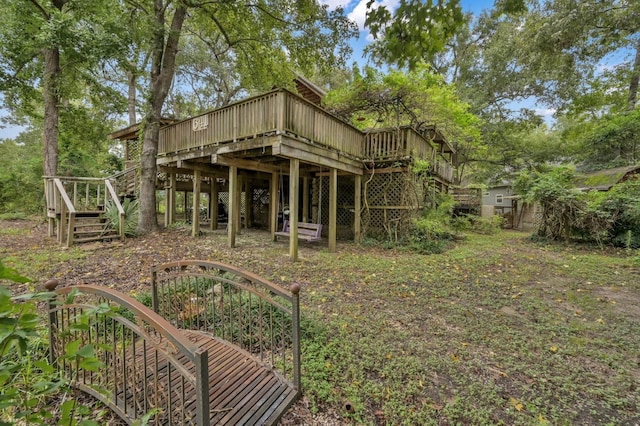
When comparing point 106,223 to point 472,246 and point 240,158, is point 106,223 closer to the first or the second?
point 240,158

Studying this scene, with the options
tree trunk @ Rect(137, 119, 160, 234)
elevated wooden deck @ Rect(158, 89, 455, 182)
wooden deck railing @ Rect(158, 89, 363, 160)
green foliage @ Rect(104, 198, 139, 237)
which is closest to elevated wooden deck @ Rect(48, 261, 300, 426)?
elevated wooden deck @ Rect(158, 89, 455, 182)

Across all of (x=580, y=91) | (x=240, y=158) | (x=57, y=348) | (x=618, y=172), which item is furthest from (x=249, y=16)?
(x=580, y=91)

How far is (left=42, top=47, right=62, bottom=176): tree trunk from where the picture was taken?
8.38 meters

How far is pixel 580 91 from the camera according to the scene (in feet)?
51.8

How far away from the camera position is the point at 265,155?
7.85 meters

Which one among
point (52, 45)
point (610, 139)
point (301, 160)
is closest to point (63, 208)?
point (52, 45)

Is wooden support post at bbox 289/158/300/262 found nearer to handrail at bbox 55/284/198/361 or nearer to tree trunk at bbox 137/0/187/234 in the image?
handrail at bbox 55/284/198/361

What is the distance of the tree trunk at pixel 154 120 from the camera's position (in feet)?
27.6

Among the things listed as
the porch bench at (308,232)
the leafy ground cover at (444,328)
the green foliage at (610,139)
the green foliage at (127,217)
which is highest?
the green foliage at (610,139)

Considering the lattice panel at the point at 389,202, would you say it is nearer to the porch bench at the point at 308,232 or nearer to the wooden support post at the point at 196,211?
the porch bench at the point at 308,232

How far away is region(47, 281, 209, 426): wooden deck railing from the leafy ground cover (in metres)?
0.86

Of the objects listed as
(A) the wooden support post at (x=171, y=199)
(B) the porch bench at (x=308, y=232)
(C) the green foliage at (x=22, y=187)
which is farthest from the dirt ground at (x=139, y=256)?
(C) the green foliage at (x=22, y=187)

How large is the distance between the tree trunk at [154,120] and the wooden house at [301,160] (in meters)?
0.39

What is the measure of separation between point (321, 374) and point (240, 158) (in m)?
6.64
